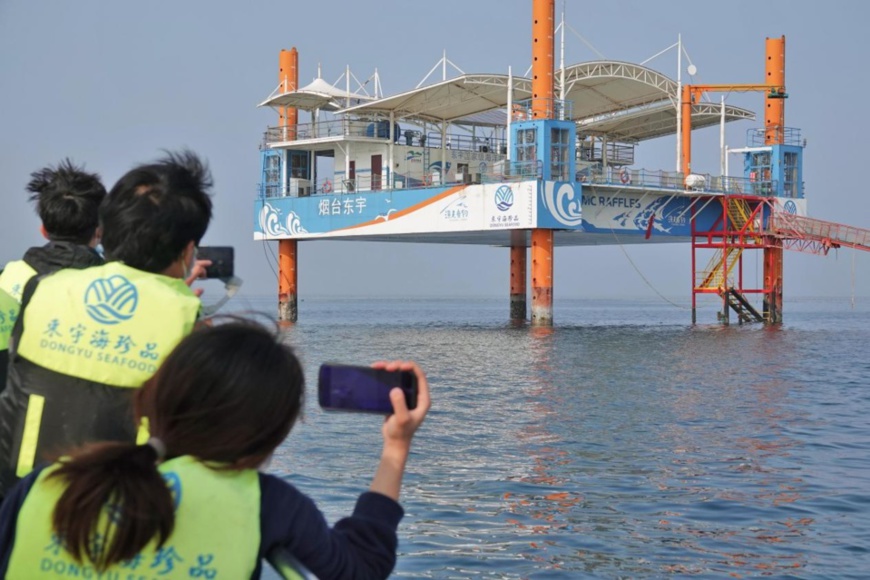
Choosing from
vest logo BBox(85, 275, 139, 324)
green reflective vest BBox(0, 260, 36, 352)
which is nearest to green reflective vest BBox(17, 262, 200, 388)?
vest logo BBox(85, 275, 139, 324)

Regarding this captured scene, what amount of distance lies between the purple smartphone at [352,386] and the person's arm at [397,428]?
2 centimetres

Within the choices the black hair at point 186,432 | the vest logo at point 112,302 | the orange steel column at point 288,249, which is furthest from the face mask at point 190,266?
the orange steel column at point 288,249

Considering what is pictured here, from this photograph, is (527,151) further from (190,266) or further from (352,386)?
(352,386)

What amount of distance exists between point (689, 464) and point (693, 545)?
3.53 metres

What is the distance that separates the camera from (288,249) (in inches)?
1885

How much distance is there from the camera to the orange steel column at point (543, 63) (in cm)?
3688

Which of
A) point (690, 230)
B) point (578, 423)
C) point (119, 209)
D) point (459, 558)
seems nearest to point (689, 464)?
point (578, 423)

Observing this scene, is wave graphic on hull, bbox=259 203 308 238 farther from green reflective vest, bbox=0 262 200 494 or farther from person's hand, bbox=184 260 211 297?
green reflective vest, bbox=0 262 200 494

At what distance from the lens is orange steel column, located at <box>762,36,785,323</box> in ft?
143

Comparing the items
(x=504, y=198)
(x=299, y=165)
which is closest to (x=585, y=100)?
(x=504, y=198)

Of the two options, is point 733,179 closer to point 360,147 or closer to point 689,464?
point 360,147

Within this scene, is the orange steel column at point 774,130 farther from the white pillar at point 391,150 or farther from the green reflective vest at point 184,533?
the green reflective vest at point 184,533

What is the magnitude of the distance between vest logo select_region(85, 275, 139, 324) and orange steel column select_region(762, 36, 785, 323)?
4243 cm

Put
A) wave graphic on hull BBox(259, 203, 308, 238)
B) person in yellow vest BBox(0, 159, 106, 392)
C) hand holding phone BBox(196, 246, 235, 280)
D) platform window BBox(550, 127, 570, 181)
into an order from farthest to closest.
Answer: wave graphic on hull BBox(259, 203, 308, 238) → platform window BBox(550, 127, 570, 181) → person in yellow vest BBox(0, 159, 106, 392) → hand holding phone BBox(196, 246, 235, 280)
